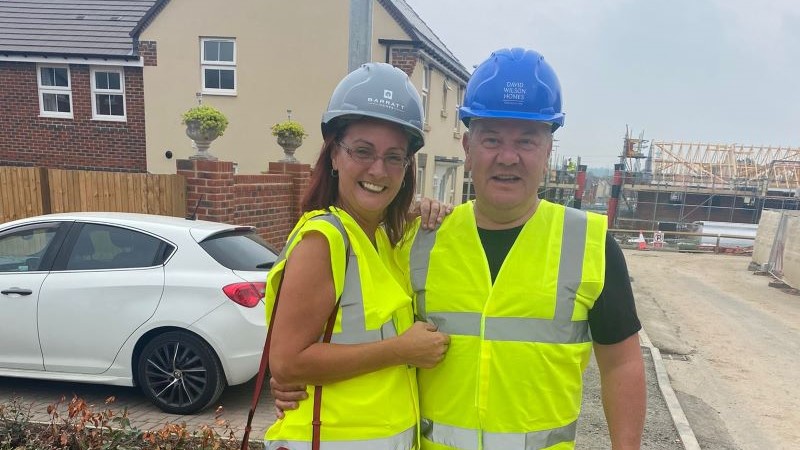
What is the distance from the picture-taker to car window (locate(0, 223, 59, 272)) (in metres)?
4.41

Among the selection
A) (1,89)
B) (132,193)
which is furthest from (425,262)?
(1,89)

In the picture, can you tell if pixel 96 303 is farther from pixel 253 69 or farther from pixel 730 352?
pixel 253 69

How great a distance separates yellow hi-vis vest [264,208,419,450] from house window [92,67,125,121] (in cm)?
1355

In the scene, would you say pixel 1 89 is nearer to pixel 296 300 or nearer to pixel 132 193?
pixel 132 193

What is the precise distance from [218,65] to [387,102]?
12.2m

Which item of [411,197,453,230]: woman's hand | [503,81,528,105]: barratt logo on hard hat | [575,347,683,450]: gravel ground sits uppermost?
[503,81,528,105]: barratt logo on hard hat

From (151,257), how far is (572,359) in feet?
12.3

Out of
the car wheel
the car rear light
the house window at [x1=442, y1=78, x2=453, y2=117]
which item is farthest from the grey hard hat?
the house window at [x1=442, y1=78, x2=453, y2=117]

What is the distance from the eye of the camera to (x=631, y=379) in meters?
1.61

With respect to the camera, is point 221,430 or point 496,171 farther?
point 221,430

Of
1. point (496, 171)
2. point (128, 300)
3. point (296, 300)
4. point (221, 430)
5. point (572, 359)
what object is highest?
point (496, 171)

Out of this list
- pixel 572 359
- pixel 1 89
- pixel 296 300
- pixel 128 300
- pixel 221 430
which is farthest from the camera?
pixel 1 89

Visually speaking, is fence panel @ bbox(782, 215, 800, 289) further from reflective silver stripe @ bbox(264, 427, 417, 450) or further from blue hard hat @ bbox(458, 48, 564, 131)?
reflective silver stripe @ bbox(264, 427, 417, 450)

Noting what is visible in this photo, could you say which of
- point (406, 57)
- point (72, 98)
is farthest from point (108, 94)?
point (406, 57)
